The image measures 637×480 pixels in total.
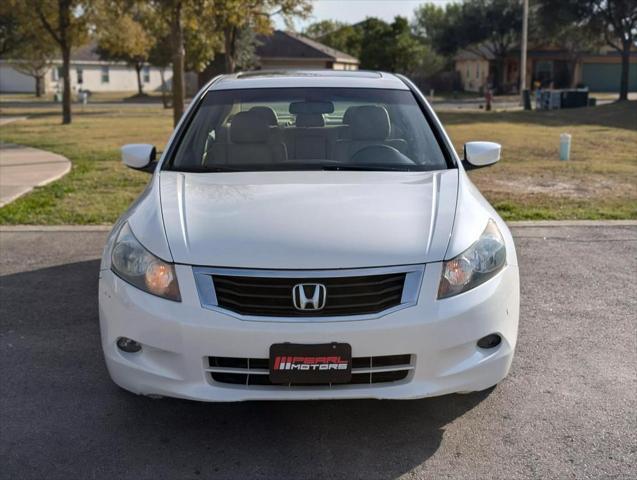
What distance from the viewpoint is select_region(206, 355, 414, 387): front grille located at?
10.5ft

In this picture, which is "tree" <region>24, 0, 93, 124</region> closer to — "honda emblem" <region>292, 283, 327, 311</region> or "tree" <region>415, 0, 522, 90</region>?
"honda emblem" <region>292, 283, 327, 311</region>

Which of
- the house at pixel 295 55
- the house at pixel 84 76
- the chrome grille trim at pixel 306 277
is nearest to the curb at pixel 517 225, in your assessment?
the chrome grille trim at pixel 306 277

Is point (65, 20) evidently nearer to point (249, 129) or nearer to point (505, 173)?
point (505, 173)

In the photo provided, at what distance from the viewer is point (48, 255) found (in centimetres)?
690

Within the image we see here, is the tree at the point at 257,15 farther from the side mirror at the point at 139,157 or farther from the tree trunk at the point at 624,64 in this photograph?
the tree trunk at the point at 624,64

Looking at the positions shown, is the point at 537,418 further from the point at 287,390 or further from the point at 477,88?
the point at 477,88

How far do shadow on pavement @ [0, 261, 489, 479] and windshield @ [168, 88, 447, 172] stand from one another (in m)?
1.36

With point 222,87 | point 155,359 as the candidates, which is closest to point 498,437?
point 155,359

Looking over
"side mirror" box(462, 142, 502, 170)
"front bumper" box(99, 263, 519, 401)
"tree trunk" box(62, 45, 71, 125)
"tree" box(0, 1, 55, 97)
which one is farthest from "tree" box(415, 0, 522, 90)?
"front bumper" box(99, 263, 519, 401)

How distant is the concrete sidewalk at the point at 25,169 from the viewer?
A: 1030cm

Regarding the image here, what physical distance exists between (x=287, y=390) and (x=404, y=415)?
2.67 ft

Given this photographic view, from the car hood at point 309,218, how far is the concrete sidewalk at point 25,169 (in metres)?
6.05

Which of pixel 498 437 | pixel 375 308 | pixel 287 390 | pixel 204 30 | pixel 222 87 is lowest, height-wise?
pixel 498 437

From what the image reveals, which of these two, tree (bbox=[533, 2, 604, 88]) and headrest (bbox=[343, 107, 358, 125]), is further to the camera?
tree (bbox=[533, 2, 604, 88])
